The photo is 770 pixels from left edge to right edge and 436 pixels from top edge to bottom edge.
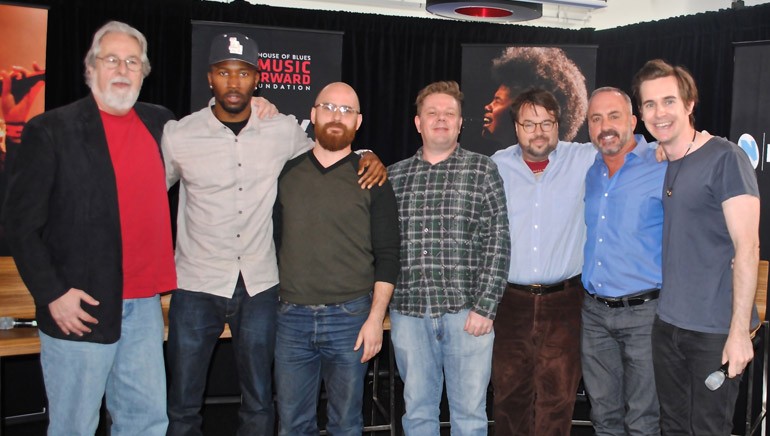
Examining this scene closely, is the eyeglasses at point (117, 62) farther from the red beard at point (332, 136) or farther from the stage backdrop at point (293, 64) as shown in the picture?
the stage backdrop at point (293, 64)

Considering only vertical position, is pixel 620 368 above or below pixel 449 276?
below

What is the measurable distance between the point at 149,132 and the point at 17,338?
1163mm

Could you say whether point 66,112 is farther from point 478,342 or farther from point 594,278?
point 594,278

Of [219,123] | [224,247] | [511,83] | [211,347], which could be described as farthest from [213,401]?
[511,83]

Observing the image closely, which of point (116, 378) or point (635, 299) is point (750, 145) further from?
point (116, 378)

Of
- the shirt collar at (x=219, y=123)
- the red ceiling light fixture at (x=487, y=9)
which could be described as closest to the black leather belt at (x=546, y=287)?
the shirt collar at (x=219, y=123)

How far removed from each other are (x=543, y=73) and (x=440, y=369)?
3.25 m

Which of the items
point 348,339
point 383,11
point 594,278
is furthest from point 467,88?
point 348,339

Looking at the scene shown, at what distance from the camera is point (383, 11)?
6.40 meters

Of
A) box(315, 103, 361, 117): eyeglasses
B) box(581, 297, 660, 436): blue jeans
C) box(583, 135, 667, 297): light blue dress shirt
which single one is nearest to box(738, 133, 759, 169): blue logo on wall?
box(583, 135, 667, 297): light blue dress shirt

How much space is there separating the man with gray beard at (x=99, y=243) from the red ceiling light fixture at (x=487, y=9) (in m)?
1.90

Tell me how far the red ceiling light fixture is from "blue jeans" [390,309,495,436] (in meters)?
1.91

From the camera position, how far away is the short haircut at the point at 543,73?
546 centimetres

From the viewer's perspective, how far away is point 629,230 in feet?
9.61
